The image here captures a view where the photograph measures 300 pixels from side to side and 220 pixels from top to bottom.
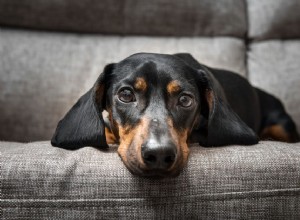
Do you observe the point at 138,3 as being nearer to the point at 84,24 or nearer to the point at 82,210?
the point at 84,24

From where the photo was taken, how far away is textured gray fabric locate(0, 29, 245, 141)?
9.27ft

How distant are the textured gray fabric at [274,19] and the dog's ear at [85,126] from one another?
1.61 m

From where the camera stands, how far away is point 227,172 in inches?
62.2

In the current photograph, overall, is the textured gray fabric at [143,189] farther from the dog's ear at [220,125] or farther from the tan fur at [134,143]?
the dog's ear at [220,125]

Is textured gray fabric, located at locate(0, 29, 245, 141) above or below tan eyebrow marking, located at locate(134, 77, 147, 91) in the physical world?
below

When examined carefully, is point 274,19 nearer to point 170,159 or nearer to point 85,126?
point 85,126

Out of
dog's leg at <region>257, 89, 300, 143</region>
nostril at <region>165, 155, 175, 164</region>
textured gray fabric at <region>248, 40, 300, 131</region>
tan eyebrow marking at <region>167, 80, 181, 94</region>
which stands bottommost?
dog's leg at <region>257, 89, 300, 143</region>

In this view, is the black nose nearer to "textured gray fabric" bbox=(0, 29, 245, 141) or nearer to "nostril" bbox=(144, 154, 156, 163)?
"nostril" bbox=(144, 154, 156, 163)

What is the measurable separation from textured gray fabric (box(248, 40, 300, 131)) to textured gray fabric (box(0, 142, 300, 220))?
154 centimetres

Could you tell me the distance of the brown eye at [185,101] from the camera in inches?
74.9

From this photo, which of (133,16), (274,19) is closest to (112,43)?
(133,16)

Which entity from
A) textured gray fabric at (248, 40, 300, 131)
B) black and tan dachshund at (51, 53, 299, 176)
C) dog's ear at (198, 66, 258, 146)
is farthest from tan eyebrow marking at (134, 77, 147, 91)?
textured gray fabric at (248, 40, 300, 131)

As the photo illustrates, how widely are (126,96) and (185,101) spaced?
0.89 ft

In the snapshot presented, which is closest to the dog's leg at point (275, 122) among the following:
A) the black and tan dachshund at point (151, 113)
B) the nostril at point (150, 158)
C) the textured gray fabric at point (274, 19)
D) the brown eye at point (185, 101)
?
the textured gray fabric at point (274, 19)
